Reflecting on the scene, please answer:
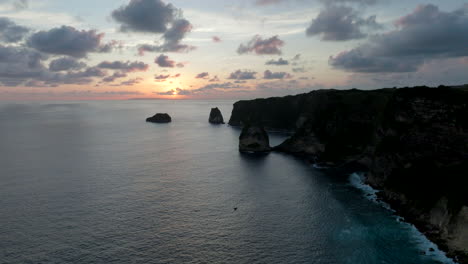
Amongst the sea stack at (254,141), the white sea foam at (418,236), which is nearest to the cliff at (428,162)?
the white sea foam at (418,236)

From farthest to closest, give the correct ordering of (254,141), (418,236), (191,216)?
1. (254,141)
2. (191,216)
3. (418,236)

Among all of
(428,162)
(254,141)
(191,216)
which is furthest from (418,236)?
(254,141)

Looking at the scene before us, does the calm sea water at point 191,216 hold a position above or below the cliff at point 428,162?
below

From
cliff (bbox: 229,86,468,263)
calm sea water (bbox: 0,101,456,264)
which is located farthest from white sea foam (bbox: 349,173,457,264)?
cliff (bbox: 229,86,468,263)

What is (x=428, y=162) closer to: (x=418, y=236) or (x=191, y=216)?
(x=418, y=236)

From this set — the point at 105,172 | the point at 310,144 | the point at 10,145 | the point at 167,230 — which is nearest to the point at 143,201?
the point at 167,230

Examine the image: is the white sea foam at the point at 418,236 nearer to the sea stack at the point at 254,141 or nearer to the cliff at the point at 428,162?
the cliff at the point at 428,162

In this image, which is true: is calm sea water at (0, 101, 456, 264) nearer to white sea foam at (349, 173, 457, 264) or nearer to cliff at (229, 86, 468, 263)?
white sea foam at (349, 173, 457, 264)
